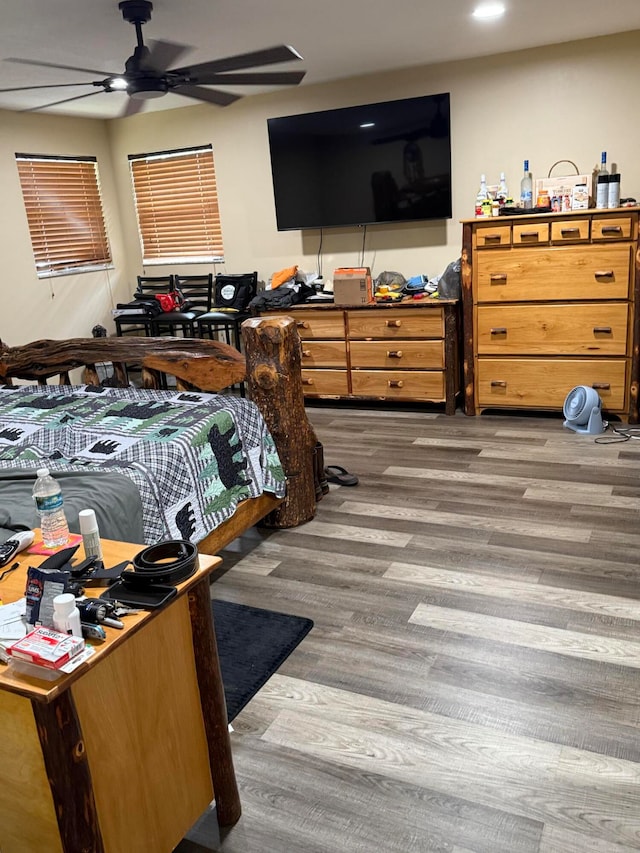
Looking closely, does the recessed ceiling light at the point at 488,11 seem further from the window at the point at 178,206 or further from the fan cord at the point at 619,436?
the window at the point at 178,206

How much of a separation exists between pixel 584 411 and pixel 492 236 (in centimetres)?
125

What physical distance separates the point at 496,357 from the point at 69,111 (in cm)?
403

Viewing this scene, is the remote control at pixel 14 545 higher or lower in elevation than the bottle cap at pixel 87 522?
→ lower

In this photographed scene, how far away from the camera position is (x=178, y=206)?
6.34 m

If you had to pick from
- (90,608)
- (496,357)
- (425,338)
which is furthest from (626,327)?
(90,608)

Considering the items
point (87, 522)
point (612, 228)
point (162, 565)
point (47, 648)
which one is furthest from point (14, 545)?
point (612, 228)

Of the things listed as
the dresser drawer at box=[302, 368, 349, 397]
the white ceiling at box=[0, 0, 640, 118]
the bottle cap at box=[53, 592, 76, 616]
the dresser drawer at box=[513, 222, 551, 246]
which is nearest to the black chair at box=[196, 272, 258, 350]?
the dresser drawer at box=[302, 368, 349, 397]

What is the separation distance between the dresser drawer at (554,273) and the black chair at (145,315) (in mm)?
2758

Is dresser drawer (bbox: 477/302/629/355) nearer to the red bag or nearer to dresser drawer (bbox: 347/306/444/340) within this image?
dresser drawer (bbox: 347/306/444/340)

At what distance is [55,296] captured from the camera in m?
6.04

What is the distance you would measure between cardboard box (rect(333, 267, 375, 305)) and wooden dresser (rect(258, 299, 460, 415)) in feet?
0.22

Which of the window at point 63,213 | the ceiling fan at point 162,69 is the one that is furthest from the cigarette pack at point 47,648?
the window at point 63,213

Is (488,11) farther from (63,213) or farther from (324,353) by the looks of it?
(63,213)

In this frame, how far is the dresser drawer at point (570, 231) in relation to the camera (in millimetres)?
4293
